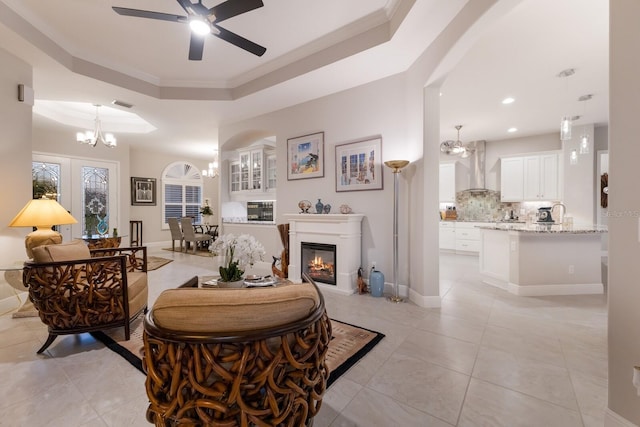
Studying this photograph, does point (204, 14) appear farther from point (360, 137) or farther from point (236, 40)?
point (360, 137)

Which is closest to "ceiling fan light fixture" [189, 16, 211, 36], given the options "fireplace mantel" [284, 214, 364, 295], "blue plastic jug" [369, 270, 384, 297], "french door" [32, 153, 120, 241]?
"fireplace mantel" [284, 214, 364, 295]

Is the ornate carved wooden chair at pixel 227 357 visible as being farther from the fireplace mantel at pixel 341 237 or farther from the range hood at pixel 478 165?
the range hood at pixel 478 165

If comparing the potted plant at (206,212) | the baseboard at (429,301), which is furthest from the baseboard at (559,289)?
the potted plant at (206,212)

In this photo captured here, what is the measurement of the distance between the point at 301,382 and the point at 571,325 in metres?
3.10

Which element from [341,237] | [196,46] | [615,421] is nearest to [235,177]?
[341,237]

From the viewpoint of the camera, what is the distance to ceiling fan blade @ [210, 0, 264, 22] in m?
2.10

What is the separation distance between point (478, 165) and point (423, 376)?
258 inches

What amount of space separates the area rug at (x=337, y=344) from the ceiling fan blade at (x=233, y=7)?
8.65ft

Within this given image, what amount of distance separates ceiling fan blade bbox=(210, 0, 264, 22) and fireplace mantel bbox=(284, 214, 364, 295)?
2397 mm

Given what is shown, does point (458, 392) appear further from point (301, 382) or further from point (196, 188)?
point (196, 188)

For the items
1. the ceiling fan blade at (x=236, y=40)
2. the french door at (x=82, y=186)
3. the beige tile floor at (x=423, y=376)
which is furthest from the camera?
the french door at (x=82, y=186)

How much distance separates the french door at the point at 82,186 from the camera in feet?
19.0

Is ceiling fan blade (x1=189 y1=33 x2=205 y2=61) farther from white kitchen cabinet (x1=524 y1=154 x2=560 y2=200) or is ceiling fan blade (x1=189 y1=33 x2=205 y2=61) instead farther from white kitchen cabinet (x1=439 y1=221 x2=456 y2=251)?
white kitchen cabinet (x1=524 y1=154 x2=560 y2=200)

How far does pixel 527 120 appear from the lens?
17.7 feet
